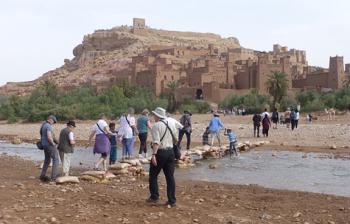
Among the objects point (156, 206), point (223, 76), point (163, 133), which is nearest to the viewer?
point (156, 206)

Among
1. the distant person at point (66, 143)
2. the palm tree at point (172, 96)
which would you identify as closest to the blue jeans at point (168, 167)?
the distant person at point (66, 143)

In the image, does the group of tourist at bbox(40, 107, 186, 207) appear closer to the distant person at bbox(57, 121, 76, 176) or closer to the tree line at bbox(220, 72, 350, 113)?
the distant person at bbox(57, 121, 76, 176)

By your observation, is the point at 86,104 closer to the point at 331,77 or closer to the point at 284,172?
the point at 331,77

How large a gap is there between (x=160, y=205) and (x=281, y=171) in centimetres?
676

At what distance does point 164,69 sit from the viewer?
7788 cm

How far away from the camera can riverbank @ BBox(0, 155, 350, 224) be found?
7391 mm

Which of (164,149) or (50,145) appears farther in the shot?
(50,145)

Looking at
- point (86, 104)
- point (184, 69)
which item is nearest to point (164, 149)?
point (86, 104)

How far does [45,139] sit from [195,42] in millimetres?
130139

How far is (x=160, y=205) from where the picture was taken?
8305 mm

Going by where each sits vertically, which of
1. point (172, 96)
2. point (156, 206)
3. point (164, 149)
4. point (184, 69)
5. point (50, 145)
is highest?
point (184, 69)

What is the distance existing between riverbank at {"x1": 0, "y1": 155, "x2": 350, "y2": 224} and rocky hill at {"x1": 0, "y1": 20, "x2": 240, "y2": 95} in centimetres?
9411

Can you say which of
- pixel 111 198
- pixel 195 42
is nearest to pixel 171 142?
pixel 111 198

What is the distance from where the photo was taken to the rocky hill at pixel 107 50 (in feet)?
366
